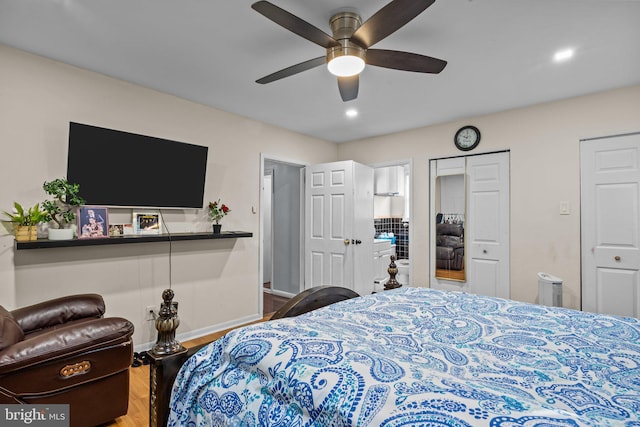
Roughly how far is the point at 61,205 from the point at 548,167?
4518 millimetres

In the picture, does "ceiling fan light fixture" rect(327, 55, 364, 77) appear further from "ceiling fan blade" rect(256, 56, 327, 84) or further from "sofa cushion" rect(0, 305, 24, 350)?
"sofa cushion" rect(0, 305, 24, 350)

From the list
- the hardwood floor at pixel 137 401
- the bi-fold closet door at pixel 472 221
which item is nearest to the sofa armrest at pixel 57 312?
the hardwood floor at pixel 137 401

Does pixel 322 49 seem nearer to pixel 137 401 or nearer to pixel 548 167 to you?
pixel 548 167

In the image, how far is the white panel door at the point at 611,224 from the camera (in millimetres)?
3053

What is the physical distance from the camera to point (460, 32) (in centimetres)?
217

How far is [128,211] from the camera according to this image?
300 centimetres

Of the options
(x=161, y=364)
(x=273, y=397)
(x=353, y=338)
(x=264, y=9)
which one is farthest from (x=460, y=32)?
(x=161, y=364)

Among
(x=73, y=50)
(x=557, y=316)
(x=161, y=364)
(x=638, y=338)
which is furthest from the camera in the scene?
(x=73, y=50)

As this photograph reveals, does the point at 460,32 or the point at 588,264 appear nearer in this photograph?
the point at 460,32

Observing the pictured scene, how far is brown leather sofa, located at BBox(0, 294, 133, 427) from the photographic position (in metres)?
1.63

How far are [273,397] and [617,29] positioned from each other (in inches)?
116

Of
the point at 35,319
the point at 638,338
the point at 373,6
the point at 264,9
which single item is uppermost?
the point at 373,6

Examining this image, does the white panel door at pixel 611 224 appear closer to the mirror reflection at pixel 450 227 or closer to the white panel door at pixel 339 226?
the mirror reflection at pixel 450 227

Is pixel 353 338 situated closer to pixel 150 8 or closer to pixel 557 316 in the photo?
pixel 557 316
